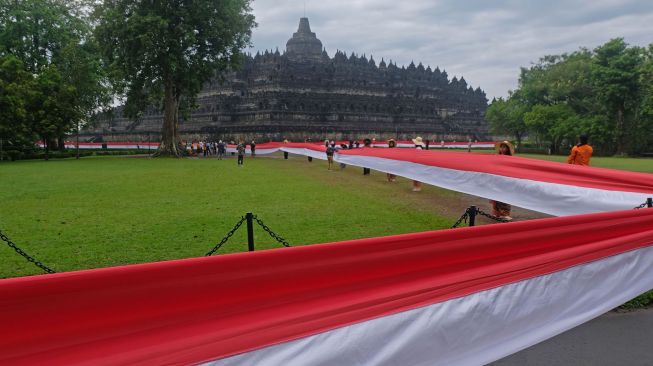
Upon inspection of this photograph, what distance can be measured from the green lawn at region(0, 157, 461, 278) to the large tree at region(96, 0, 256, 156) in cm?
1542

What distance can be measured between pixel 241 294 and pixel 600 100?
46106 millimetres

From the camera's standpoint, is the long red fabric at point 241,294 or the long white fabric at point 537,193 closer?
the long red fabric at point 241,294

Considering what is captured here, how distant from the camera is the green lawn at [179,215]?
6.89 meters

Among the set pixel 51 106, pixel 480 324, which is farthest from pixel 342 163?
pixel 51 106

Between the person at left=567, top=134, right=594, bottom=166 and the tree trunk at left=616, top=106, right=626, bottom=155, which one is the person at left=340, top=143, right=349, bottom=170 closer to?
the person at left=567, top=134, right=594, bottom=166

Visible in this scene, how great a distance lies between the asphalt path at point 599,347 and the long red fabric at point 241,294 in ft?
3.52

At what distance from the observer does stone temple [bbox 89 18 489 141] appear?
51625mm

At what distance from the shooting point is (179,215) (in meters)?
9.62

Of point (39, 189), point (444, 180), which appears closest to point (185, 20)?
point (39, 189)

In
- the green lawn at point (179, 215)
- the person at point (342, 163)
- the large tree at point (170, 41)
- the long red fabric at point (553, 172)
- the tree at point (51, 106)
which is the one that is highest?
the large tree at point (170, 41)

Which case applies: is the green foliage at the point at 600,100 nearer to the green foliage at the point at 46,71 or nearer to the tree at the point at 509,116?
the tree at the point at 509,116

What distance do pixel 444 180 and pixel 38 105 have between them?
1239 inches

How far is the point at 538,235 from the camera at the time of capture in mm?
2914

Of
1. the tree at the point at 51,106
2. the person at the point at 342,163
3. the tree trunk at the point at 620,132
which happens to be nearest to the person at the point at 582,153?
the person at the point at 342,163
